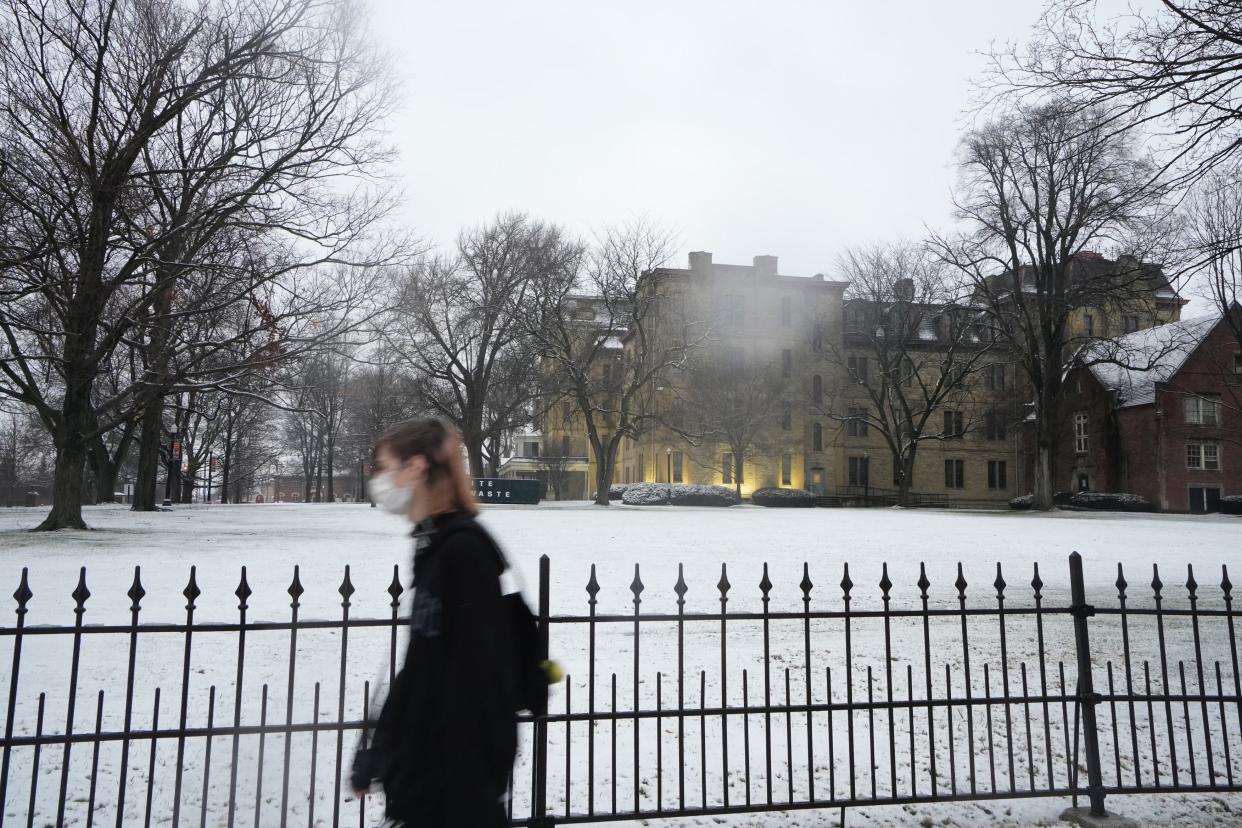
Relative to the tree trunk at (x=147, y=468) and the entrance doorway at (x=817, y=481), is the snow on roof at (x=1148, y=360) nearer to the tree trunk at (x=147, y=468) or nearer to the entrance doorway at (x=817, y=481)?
the entrance doorway at (x=817, y=481)

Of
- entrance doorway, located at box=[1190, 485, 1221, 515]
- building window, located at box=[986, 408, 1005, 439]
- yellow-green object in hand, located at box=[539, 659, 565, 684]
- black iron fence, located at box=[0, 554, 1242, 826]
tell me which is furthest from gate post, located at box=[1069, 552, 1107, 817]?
building window, located at box=[986, 408, 1005, 439]

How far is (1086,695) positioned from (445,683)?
4.36 meters

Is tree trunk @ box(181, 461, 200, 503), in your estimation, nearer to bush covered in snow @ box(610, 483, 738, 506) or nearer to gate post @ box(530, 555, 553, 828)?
bush covered in snow @ box(610, 483, 738, 506)

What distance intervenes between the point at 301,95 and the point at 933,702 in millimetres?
19022

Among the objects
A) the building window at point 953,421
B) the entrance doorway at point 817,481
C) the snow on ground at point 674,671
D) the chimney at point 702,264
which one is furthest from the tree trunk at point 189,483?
the building window at point 953,421

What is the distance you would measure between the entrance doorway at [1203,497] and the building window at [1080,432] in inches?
258

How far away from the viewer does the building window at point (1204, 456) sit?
44.5 m

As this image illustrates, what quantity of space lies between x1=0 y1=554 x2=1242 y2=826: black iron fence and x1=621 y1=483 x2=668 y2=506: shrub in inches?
1285

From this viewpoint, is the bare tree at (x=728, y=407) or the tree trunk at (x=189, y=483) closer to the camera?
the bare tree at (x=728, y=407)

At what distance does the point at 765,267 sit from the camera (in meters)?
58.5

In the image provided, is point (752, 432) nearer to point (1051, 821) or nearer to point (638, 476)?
point (638, 476)

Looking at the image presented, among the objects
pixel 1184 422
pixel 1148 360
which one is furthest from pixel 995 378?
pixel 1148 360

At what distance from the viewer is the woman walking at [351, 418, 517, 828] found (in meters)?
2.42

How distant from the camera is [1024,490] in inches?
2264
